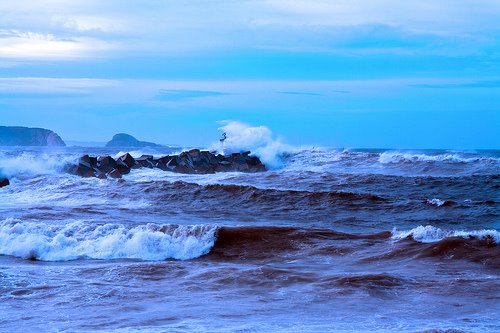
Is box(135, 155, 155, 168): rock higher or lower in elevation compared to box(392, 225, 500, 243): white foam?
higher

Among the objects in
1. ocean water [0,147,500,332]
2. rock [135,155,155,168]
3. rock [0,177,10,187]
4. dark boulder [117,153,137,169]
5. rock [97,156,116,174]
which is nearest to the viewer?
ocean water [0,147,500,332]

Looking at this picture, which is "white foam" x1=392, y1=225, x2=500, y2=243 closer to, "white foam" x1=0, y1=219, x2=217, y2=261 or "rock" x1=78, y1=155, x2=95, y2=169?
"white foam" x1=0, y1=219, x2=217, y2=261

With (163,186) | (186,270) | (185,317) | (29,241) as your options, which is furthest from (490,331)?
(163,186)

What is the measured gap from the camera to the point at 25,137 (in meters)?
83.6

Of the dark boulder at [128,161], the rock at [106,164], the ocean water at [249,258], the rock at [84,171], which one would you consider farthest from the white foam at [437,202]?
the dark boulder at [128,161]

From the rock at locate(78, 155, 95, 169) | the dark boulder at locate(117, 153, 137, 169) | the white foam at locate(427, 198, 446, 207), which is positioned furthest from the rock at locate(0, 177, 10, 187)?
the white foam at locate(427, 198, 446, 207)

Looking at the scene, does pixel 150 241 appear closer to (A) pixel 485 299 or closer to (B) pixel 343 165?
(A) pixel 485 299

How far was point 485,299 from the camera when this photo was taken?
7.54 meters

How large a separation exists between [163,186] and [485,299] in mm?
12937

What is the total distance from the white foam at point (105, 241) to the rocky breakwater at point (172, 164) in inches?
477

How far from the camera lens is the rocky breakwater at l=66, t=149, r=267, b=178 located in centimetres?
2486

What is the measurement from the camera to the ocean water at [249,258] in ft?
22.8

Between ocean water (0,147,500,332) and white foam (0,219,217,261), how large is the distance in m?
0.03

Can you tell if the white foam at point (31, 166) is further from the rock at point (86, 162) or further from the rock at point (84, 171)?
the rock at point (84, 171)
